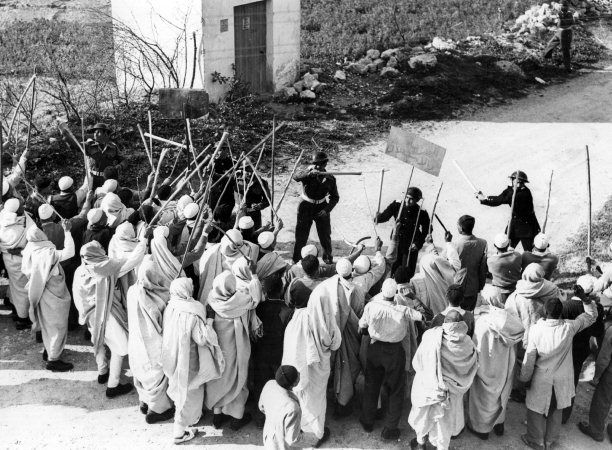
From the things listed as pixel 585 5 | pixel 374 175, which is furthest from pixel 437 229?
pixel 585 5

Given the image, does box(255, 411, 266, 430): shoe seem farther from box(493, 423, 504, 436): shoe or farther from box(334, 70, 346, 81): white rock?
box(334, 70, 346, 81): white rock

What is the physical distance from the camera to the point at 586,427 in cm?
643

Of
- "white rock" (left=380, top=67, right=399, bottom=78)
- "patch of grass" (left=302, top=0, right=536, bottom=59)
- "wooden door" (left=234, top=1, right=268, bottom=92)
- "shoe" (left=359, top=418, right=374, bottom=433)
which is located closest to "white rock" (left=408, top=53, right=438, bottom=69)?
"white rock" (left=380, top=67, right=399, bottom=78)

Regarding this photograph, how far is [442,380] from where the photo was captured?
18.7ft

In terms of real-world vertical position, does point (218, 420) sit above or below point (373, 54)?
below

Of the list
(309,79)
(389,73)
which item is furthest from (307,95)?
(389,73)

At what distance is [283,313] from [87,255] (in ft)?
6.39

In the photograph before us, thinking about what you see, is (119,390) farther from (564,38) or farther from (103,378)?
(564,38)

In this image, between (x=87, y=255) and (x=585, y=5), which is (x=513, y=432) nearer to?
(x=87, y=255)

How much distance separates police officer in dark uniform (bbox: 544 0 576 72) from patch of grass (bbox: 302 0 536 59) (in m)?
2.24

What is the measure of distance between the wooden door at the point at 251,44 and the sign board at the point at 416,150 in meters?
7.20

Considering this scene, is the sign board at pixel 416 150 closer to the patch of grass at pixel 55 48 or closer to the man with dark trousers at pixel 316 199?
the man with dark trousers at pixel 316 199

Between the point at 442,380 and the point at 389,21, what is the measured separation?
1532cm

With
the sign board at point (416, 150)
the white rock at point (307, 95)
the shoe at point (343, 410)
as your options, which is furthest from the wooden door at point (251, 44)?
the shoe at point (343, 410)
